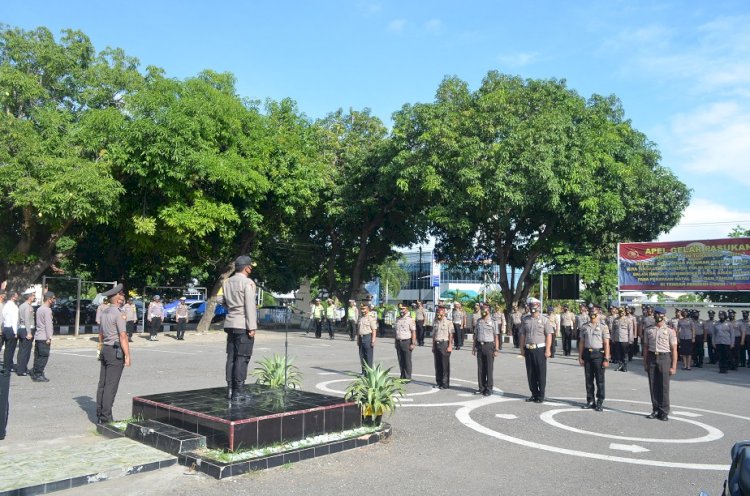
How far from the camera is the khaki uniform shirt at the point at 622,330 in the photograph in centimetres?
1822

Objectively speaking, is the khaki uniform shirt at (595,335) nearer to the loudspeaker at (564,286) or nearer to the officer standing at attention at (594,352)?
the officer standing at attention at (594,352)

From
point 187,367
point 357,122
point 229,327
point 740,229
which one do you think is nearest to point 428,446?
point 229,327

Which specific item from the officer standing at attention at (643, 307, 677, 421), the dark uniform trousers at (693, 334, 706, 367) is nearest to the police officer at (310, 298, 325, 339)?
the dark uniform trousers at (693, 334, 706, 367)

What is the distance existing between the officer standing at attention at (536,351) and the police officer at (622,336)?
24.9 ft

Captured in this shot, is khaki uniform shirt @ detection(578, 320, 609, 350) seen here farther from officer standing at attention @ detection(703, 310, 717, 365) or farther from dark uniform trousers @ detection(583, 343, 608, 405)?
officer standing at attention @ detection(703, 310, 717, 365)

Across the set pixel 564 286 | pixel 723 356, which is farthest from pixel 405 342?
pixel 564 286

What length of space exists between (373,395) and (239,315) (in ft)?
6.42

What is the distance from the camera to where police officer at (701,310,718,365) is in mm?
20005

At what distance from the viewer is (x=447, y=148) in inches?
1014

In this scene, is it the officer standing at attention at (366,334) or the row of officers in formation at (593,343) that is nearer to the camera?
the row of officers in formation at (593,343)

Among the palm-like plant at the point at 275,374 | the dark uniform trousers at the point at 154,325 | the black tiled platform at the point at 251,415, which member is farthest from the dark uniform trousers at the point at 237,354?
the dark uniform trousers at the point at 154,325

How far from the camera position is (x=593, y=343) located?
34.9ft

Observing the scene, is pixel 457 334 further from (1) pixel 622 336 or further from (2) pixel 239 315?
(2) pixel 239 315

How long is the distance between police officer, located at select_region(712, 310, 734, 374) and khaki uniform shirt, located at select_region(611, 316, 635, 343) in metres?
2.62
